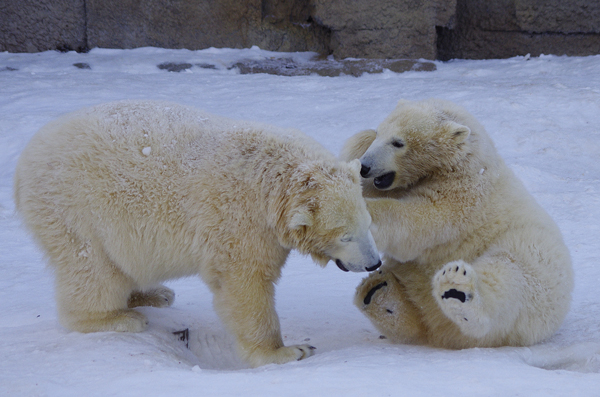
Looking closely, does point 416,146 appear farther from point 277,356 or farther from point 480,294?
point 277,356

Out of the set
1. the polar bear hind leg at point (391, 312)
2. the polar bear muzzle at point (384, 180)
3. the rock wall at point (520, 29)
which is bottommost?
the polar bear hind leg at point (391, 312)

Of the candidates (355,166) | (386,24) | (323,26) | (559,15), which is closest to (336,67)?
(386,24)

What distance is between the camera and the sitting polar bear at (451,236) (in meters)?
3.12

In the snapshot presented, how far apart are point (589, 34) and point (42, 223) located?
9715mm

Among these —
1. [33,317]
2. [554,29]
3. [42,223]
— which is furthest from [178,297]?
[554,29]

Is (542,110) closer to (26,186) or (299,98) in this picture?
(299,98)

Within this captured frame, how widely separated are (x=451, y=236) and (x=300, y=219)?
890 millimetres

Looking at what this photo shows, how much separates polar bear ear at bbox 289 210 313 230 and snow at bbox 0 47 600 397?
0.66 metres

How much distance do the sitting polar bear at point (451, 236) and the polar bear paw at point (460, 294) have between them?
0.11 feet

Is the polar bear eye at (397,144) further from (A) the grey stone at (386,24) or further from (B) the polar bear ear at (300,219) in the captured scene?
(A) the grey stone at (386,24)

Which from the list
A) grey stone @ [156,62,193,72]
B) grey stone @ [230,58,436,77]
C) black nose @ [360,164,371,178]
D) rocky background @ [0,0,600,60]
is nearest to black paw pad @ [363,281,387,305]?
black nose @ [360,164,371,178]

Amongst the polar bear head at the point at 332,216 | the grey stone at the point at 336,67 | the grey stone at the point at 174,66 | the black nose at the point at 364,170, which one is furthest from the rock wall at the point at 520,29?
the polar bear head at the point at 332,216

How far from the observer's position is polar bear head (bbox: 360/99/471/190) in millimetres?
3381

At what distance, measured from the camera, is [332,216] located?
300 cm
